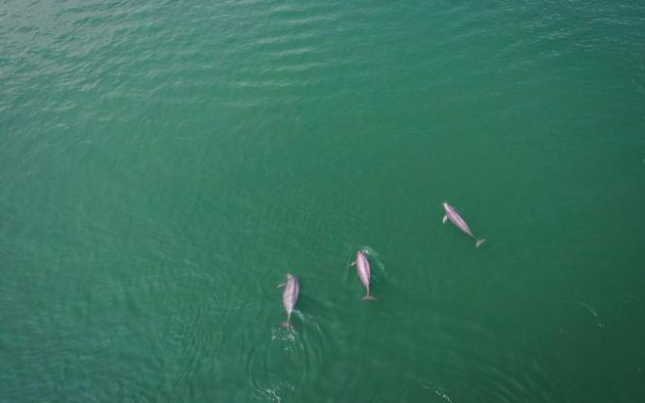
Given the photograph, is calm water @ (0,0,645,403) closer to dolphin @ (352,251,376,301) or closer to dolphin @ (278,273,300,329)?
dolphin @ (352,251,376,301)

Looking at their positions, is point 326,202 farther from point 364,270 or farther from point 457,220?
point 457,220

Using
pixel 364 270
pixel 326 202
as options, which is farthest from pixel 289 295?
pixel 326 202

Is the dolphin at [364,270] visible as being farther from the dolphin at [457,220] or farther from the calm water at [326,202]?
the dolphin at [457,220]

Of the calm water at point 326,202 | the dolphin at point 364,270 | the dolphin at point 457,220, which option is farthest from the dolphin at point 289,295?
the dolphin at point 457,220

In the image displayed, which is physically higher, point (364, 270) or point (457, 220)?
point (457, 220)

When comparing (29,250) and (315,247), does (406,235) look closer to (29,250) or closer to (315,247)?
(315,247)

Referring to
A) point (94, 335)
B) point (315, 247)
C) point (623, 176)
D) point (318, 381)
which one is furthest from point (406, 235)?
point (94, 335)
